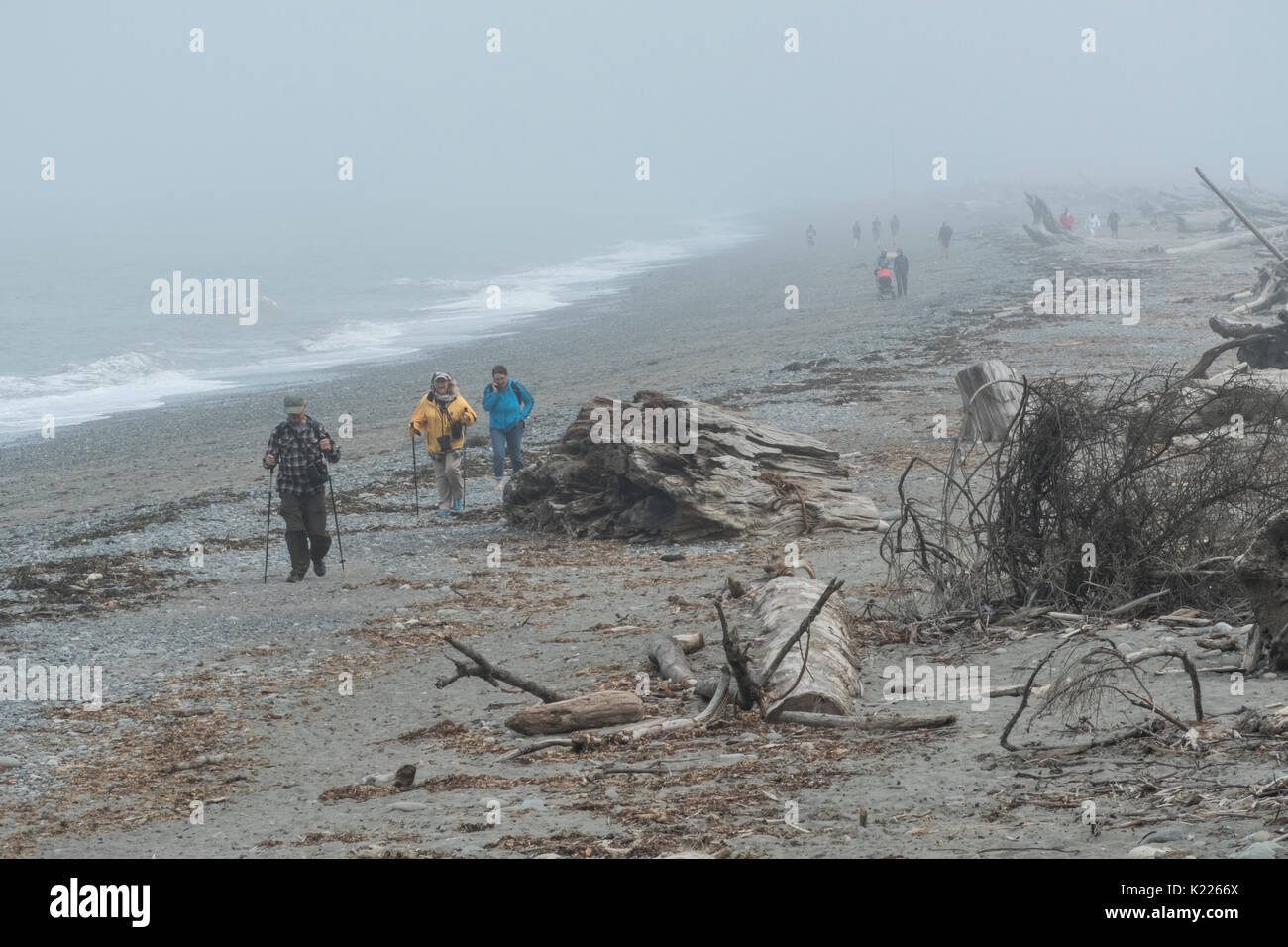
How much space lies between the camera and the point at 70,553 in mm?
15938

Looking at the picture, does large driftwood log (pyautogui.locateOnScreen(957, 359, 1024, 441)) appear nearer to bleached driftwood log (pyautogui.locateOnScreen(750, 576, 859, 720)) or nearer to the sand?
the sand

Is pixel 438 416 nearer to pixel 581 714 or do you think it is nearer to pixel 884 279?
pixel 581 714

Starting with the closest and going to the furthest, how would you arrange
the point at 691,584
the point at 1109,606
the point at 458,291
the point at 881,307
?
the point at 1109,606 → the point at 691,584 → the point at 881,307 → the point at 458,291

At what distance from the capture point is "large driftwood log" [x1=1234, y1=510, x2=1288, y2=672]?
706 cm

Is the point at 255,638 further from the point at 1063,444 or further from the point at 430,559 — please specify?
the point at 1063,444

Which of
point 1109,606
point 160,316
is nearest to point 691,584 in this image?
point 1109,606

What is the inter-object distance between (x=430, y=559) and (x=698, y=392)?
12.2 m

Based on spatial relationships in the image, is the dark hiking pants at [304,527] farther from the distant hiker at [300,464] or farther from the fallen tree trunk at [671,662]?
the fallen tree trunk at [671,662]

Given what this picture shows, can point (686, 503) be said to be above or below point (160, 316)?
below

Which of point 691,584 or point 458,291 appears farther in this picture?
point 458,291

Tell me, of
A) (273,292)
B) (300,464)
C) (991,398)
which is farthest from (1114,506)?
(273,292)

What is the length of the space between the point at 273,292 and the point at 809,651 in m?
69.3

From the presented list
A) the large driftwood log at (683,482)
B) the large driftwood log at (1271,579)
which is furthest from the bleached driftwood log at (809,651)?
A: the large driftwood log at (683,482)

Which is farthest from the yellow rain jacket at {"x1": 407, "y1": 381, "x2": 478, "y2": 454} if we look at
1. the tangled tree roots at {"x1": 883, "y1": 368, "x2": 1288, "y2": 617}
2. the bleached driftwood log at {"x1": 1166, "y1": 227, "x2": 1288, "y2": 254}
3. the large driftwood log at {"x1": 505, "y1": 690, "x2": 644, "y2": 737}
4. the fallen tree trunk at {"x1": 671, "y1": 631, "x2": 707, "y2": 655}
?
the bleached driftwood log at {"x1": 1166, "y1": 227, "x2": 1288, "y2": 254}
